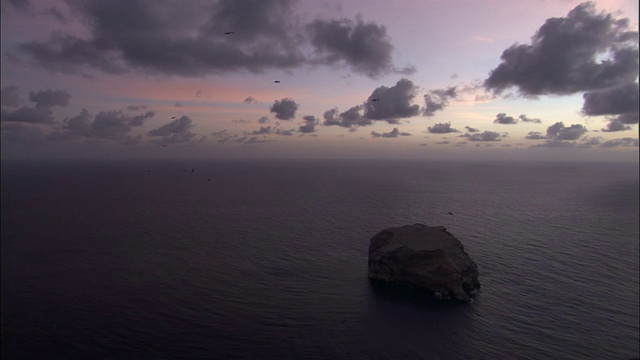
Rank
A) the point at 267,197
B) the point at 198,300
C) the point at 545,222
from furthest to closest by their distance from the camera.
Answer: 1. the point at 267,197
2. the point at 545,222
3. the point at 198,300

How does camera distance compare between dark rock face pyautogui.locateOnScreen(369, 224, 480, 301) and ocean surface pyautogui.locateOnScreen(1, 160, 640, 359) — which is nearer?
ocean surface pyautogui.locateOnScreen(1, 160, 640, 359)

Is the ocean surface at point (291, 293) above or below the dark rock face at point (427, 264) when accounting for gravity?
below

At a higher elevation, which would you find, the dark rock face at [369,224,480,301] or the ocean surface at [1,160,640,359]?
the dark rock face at [369,224,480,301]

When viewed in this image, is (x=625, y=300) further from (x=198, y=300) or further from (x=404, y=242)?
(x=198, y=300)

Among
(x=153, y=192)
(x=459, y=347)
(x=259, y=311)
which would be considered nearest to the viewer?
(x=459, y=347)

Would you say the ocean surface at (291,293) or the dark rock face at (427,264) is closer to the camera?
the ocean surface at (291,293)

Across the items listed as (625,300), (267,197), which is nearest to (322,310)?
(625,300)

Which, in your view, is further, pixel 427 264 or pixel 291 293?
pixel 291 293

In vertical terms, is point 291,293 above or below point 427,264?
below
